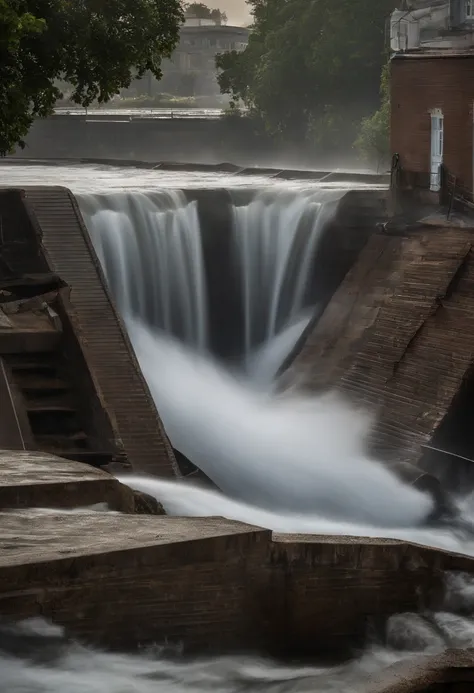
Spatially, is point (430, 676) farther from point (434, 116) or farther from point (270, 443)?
point (434, 116)

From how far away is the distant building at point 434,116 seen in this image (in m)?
26.4

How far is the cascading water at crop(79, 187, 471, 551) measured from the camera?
19.0 m

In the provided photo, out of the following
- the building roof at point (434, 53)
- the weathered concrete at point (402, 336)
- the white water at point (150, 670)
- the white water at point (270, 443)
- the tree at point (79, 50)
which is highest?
the tree at point (79, 50)

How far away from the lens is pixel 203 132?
6638 centimetres

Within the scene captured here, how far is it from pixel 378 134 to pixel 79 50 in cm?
3264

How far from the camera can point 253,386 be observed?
25.1 m

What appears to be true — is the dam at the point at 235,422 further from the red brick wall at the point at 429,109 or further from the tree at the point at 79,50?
the tree at the point at 79,50

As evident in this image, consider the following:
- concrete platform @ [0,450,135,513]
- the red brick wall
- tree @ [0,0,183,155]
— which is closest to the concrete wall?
the red brick wall

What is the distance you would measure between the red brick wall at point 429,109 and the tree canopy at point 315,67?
24.6m

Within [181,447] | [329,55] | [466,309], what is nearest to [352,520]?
[181,447]

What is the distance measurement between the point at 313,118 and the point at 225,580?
4990 centimetres

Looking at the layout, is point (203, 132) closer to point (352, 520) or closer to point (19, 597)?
point (352, 520)

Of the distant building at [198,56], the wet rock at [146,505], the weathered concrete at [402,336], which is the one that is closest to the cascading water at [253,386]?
the weathered concrete at [402,336]

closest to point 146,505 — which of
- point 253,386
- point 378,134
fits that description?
point 253,386
